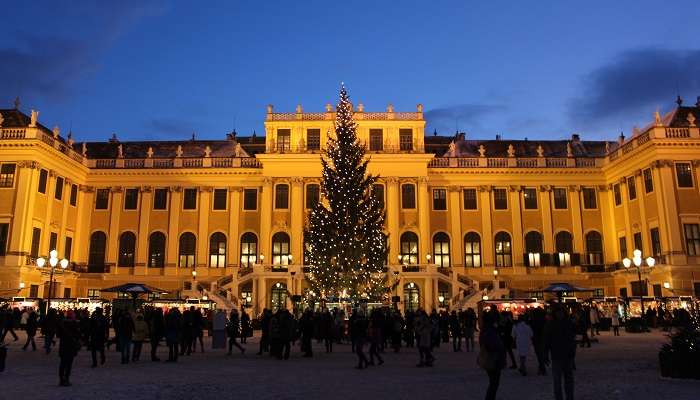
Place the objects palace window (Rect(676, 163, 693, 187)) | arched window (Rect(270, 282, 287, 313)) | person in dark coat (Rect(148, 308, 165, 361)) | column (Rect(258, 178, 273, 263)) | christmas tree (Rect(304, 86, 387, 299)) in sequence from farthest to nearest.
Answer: column (Rect(258, 178, 273, 263))
arched window (Rect(270, 282, 287, 313))
palace window (Rect(676, 163, 693, 187))
christmas tree (Rect(304, 86, 387, 299))
person in dark coat (Rect(148, 308, 165, 361))

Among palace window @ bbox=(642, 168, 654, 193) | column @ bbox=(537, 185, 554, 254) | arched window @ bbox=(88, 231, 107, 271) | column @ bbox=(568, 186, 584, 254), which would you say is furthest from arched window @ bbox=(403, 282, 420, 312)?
arched window @ bbox=(88, 231, 107, 271)

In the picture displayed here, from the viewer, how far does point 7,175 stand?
43.8m

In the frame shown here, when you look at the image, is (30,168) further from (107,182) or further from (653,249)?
(653,249)

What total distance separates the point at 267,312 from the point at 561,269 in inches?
1353

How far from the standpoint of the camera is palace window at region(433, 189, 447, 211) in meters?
51.2

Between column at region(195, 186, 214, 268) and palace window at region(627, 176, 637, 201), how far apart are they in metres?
32.7

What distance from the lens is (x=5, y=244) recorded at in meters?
42.4

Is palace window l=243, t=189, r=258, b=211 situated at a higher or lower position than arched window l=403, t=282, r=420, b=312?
higher

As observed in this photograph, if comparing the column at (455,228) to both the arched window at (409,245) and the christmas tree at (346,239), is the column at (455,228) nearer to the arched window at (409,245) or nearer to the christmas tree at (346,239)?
the arched window at (409,245)

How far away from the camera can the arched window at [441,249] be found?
5044 centimetres

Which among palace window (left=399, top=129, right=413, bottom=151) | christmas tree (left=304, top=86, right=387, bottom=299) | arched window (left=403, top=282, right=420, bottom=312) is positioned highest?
palace window (left=399, top=129, right=413, bottom=151)

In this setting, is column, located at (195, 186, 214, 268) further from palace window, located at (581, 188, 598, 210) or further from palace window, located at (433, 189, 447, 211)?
palace window, located at (581, 188, 598, 210)

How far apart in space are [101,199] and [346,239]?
25840 millimetres

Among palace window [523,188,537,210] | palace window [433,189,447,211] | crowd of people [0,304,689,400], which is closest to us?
crowd of people [0,304,689,400]
